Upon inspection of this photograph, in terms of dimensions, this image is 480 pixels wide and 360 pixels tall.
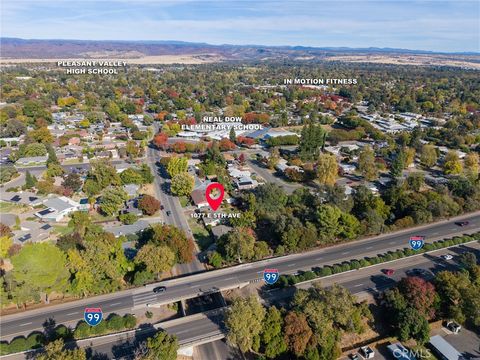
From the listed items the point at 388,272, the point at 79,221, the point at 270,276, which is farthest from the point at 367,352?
the point at 79,221

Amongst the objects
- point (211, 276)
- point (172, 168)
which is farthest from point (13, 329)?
point (172, 168)

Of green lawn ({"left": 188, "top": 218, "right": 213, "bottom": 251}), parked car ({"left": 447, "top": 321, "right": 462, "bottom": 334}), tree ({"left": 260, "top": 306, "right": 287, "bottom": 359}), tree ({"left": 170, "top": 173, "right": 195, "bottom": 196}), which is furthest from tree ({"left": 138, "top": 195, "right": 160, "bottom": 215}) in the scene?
parked car ({"left": 447, "top": 321, "right": 462, "bottom": 334})

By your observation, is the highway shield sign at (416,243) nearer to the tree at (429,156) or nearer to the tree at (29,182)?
the tree at (429,156)

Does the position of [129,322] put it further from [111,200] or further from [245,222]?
[111,200]

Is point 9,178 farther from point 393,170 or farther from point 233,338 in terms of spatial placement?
point 393,170

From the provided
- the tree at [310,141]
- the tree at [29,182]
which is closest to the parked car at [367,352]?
the tree at [310,141]

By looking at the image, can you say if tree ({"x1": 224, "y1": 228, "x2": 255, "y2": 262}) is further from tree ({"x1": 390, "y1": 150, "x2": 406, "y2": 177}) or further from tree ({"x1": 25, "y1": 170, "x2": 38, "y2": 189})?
tree ({"x1": 25, "y1": 170, "x2": 38, "y2": 189})
